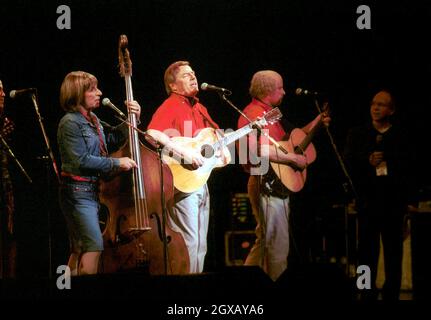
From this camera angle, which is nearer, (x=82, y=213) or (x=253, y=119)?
(x=82, y=213)

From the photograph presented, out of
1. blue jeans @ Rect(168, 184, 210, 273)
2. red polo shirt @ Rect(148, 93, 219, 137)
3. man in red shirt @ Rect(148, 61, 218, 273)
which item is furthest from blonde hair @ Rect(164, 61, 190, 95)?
blue jeans @ Rect(168, 184, 210, 273)

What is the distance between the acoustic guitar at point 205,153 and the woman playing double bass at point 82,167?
58 centimetres

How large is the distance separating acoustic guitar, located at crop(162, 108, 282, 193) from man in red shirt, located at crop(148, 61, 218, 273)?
→ 5 cm

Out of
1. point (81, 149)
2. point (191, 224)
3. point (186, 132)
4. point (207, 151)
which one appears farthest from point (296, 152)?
point (81, 149)

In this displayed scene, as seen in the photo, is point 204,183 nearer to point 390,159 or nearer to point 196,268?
point 196,268

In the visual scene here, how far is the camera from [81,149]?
445 centimetres

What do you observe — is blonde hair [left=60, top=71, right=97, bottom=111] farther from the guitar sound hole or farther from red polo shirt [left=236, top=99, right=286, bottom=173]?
red polo shirt [left=236, top=99, right=286, bottom=173]

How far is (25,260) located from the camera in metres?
5.50

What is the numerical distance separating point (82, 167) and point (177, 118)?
1.00m

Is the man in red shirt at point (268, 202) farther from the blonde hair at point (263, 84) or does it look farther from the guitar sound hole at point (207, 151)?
the guitar sound hole at point (207, 151)

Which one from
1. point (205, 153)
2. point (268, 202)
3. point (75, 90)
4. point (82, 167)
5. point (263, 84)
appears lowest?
point (268, 202)

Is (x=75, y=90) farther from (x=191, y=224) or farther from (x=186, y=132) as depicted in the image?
(x=191, y=224)

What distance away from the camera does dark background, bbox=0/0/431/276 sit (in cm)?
536

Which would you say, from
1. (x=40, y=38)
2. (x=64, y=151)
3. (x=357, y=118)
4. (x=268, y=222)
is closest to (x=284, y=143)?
(x=268, y=222)
